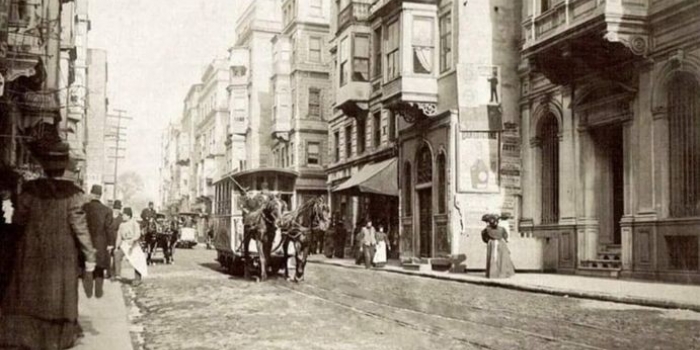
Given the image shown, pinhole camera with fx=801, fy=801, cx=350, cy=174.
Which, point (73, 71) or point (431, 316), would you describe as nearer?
point (431, 316)

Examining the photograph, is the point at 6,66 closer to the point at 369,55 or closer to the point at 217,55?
the point at 369,55

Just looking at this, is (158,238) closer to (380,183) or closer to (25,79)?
(25,79)

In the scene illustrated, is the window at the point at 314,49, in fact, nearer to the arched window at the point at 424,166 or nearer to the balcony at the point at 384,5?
the balcony at the point at 384,5

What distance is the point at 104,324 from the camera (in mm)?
9977

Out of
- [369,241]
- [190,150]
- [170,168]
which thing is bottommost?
[369,241]

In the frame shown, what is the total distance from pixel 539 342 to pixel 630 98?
43.2 ft

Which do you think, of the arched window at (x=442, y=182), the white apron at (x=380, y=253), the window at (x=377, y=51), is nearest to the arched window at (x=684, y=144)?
the arched window at (x=442, y=182)

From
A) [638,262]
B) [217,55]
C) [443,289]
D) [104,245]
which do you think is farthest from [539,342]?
[217,55]

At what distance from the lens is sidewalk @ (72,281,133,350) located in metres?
8.36

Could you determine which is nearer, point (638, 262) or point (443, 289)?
point (443, 289)

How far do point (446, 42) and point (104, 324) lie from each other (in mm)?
21639

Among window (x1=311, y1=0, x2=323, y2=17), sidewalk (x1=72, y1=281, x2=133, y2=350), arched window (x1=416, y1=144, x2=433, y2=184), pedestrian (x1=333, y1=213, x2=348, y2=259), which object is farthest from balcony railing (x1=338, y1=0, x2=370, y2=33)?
sidewalk (x1=72, y1=281, x2=133, y2=350)

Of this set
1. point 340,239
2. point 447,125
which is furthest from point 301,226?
point 340,239

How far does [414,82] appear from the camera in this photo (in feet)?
96.8
